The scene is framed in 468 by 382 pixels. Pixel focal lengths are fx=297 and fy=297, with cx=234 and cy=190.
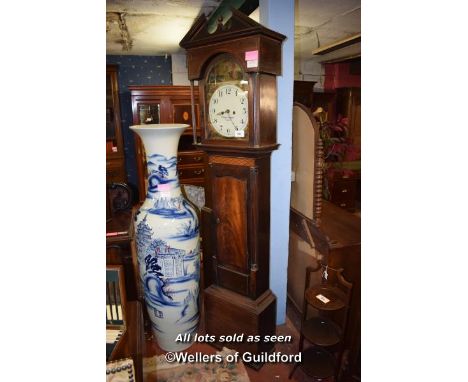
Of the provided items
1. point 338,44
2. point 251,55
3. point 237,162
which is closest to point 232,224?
point 237,162

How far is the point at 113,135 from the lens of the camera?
3656 millimetres

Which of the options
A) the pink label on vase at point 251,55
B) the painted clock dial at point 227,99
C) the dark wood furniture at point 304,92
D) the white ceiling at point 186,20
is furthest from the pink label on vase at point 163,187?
the dark wood furniture at point 304,92

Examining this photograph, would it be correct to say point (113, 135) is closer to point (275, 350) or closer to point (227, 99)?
point (227, 99)

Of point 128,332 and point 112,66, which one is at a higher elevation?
point 112,66

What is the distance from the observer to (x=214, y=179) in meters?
1.55

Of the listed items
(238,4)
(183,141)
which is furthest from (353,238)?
(183,141)

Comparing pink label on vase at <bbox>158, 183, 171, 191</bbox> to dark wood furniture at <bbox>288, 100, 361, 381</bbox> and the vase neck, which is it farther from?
dark wood furniture at <bbox>288, 100, 361, 381</bbox>

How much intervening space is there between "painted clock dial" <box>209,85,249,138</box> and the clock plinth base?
34.6 inches

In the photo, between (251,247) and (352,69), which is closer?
(251,247)

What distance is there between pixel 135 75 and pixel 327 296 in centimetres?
356

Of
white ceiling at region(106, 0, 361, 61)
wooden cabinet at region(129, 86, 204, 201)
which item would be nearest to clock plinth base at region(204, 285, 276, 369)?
white ceiling at region(106, 0, 361, 61)

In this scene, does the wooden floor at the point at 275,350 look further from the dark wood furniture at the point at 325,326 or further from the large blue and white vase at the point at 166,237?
the large blue and white vase at the point at 166,237
